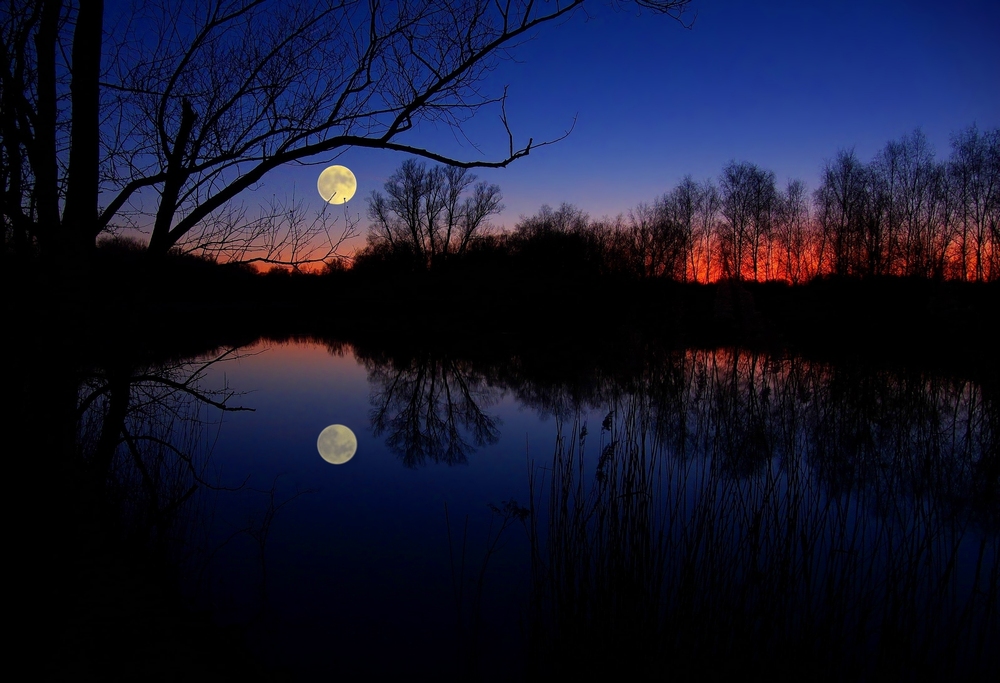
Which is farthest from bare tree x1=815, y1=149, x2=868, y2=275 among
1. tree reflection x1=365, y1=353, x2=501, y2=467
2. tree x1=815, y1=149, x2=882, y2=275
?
tree reflection x1=365, y1=353, x2=501, y2=467

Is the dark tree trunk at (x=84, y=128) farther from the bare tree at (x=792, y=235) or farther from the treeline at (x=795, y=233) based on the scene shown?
the bare tree at (x=792, y=235)

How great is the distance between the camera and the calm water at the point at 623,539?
8.25 ft

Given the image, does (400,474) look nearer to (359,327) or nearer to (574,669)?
(574,669)

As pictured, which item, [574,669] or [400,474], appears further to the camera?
[400,474]

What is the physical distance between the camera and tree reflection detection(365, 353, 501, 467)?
→ 755cm

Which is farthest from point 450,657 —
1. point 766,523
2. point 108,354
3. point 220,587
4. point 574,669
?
point 108,354

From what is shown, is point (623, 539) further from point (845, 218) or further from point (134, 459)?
point (845, 218)

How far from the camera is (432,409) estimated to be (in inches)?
394

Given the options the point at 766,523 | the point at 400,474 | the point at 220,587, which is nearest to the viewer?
the point at 766,523

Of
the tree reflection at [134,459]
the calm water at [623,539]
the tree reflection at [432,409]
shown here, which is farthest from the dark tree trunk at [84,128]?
the tree reflection at [432,409]

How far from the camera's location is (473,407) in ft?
32.4

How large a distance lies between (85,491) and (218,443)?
224 inches

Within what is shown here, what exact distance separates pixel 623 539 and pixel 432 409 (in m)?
7.53

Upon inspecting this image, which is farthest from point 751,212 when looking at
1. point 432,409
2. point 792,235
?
point 432,409
